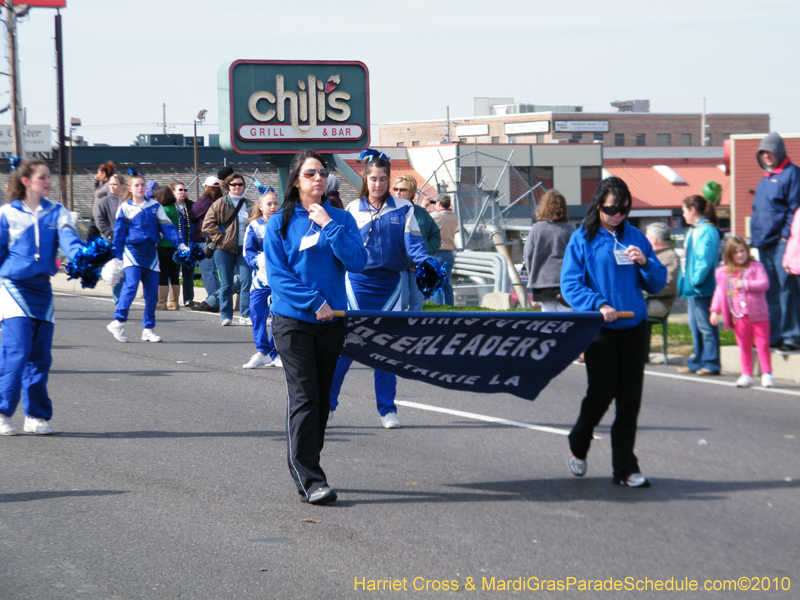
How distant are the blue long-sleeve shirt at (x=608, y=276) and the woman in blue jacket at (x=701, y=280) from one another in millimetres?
4441

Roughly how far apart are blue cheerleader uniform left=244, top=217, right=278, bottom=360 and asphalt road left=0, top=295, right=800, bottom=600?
1.18 meters

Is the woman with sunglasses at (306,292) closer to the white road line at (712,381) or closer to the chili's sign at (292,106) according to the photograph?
the white road line at (712,381)

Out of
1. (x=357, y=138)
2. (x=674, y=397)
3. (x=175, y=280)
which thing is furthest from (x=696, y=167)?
(x=674, y=397)

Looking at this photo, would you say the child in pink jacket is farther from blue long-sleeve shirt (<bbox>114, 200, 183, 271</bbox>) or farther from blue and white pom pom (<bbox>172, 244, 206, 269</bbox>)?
blue and white pom pom (<bbox>172, 244, 206, 269</bbox>)

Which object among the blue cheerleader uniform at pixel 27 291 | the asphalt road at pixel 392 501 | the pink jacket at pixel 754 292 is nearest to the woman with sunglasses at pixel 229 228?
the asphalt road at pixel 392 501

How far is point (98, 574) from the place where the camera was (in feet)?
14.6

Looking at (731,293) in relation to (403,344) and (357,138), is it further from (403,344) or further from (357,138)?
(357,138)

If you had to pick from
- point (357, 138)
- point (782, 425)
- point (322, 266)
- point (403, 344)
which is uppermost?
point (357, 138)

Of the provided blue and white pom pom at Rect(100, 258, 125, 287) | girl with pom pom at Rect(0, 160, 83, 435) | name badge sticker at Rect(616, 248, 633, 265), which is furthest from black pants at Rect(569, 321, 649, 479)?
blue and white pom pom at Rect(100, 258, 125, 287)

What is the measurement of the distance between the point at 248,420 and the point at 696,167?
6770 cm

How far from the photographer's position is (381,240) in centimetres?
707

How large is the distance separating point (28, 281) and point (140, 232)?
480 cm

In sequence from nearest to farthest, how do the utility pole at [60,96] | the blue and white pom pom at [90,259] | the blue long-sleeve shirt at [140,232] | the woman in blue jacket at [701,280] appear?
the blue and white pom pom at [90,259], the woman in blue jacket at [701,280], the blue long-sleeve shirt at [140,232], the utility pole at [60,96]

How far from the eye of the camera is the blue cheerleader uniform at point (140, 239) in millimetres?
11898
